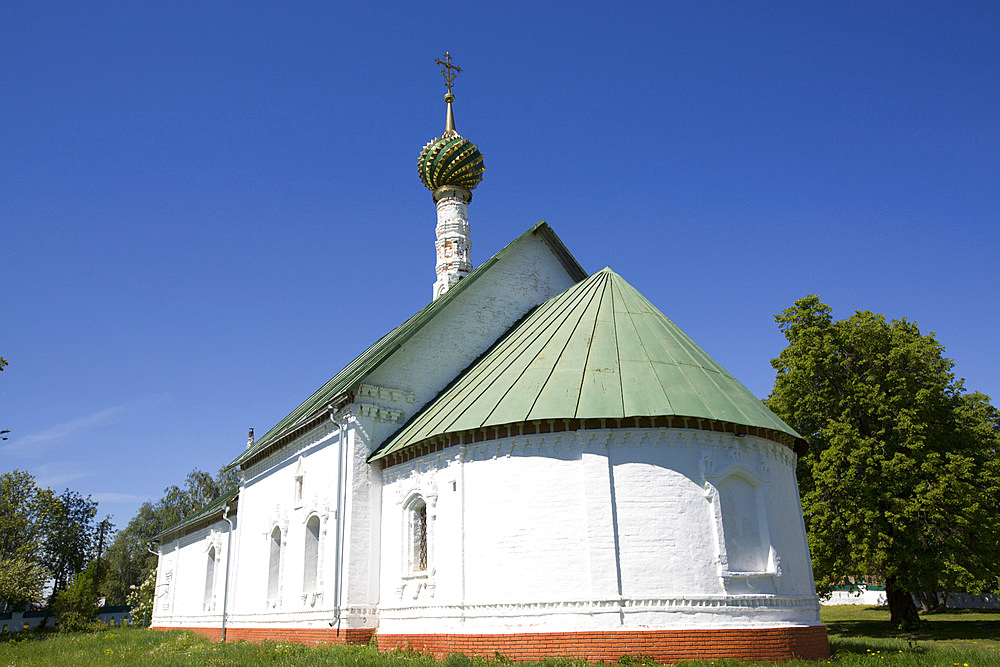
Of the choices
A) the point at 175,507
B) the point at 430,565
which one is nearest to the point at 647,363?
the point at 430,565

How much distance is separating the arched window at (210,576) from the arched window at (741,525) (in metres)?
21.9

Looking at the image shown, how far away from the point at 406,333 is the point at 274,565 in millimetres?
8319

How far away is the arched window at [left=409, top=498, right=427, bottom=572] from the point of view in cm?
1576

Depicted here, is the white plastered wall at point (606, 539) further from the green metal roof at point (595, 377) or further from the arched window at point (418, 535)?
the arched window at point (418, 535)

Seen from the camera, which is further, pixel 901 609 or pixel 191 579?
pixel 191 579

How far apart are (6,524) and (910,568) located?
47.2 metres

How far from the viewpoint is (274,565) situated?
2111 centimetres

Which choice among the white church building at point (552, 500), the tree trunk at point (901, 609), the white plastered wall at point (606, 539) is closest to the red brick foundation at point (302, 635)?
the white church building at point (552, 500)

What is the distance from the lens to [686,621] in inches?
494

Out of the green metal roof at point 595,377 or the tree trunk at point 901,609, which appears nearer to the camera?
the green metal roof at point 595,377

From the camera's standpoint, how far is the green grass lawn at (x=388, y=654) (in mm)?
12562

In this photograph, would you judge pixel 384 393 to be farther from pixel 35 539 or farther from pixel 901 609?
pixel 35 539

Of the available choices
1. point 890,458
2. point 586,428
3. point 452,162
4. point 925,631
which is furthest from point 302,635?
point 925,631

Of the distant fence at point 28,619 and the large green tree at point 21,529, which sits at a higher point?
the large green tree at point 21,529
